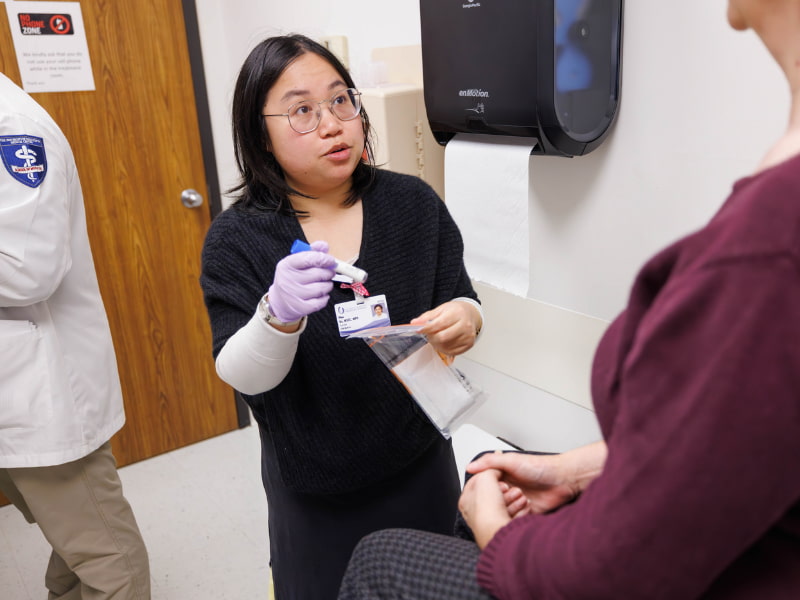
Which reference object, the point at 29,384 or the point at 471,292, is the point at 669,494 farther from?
the point at 29,384

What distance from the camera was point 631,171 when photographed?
4.08ft

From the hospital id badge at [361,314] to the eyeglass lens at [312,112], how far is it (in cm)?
29

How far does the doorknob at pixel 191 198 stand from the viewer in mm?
2410

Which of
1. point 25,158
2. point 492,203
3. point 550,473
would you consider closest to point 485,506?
point 550,473

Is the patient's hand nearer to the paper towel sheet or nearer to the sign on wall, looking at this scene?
the paper towel sheet

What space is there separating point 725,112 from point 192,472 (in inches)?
84.4

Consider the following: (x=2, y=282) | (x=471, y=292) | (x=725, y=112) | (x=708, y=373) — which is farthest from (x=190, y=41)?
(x=708, y=373)

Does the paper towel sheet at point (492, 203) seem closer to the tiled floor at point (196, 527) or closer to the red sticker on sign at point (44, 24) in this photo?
the tiled floor at point (196, 527)

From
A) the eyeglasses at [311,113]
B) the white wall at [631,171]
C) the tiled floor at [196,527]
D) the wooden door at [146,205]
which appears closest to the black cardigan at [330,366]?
the eyeglasses at [311,113]

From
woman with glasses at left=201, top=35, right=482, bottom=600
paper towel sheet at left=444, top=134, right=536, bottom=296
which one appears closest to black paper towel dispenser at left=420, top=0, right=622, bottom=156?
paper towel sheet at left=444, top=134, right=536, bottom=296

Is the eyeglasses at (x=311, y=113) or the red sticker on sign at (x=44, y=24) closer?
the eyeglasses at (x=311, y=113)

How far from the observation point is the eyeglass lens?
1.04 metres

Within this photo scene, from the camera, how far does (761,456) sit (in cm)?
39

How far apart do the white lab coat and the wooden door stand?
79cm
